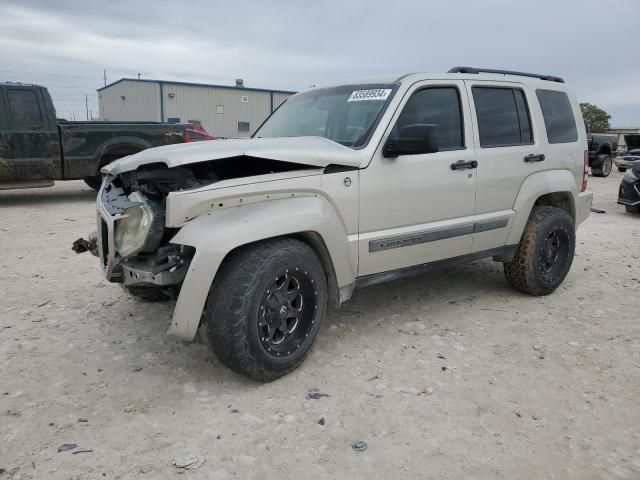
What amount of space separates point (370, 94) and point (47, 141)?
7834 mm

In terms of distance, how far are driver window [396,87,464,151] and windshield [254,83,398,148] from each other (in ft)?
0.69

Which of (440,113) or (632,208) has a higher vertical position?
(440,113)

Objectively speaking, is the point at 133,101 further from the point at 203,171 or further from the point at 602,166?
the point at 203,171

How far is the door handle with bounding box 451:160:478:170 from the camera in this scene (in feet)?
13.3

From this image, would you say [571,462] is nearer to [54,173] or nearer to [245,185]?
[245,185]

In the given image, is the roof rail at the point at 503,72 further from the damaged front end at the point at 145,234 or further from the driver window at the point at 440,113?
the damaged front end at the point at 145,234

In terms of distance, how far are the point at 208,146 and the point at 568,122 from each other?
140 inches

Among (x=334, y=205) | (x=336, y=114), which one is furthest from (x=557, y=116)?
(x=334, y=205)

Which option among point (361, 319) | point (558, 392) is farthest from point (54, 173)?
point (558, 392)

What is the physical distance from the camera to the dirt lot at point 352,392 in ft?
8.34

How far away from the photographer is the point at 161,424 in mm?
2824

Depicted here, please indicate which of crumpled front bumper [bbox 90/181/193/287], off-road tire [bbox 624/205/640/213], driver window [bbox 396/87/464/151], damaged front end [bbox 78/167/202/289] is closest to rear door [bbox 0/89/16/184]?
damaged front end [bbox 78/167/202/289]

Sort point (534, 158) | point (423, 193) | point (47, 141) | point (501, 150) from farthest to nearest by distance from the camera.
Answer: point (47, 141)
point (534, 158)
point (501, 150)
point (423, 193)

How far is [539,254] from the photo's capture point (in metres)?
4.83
